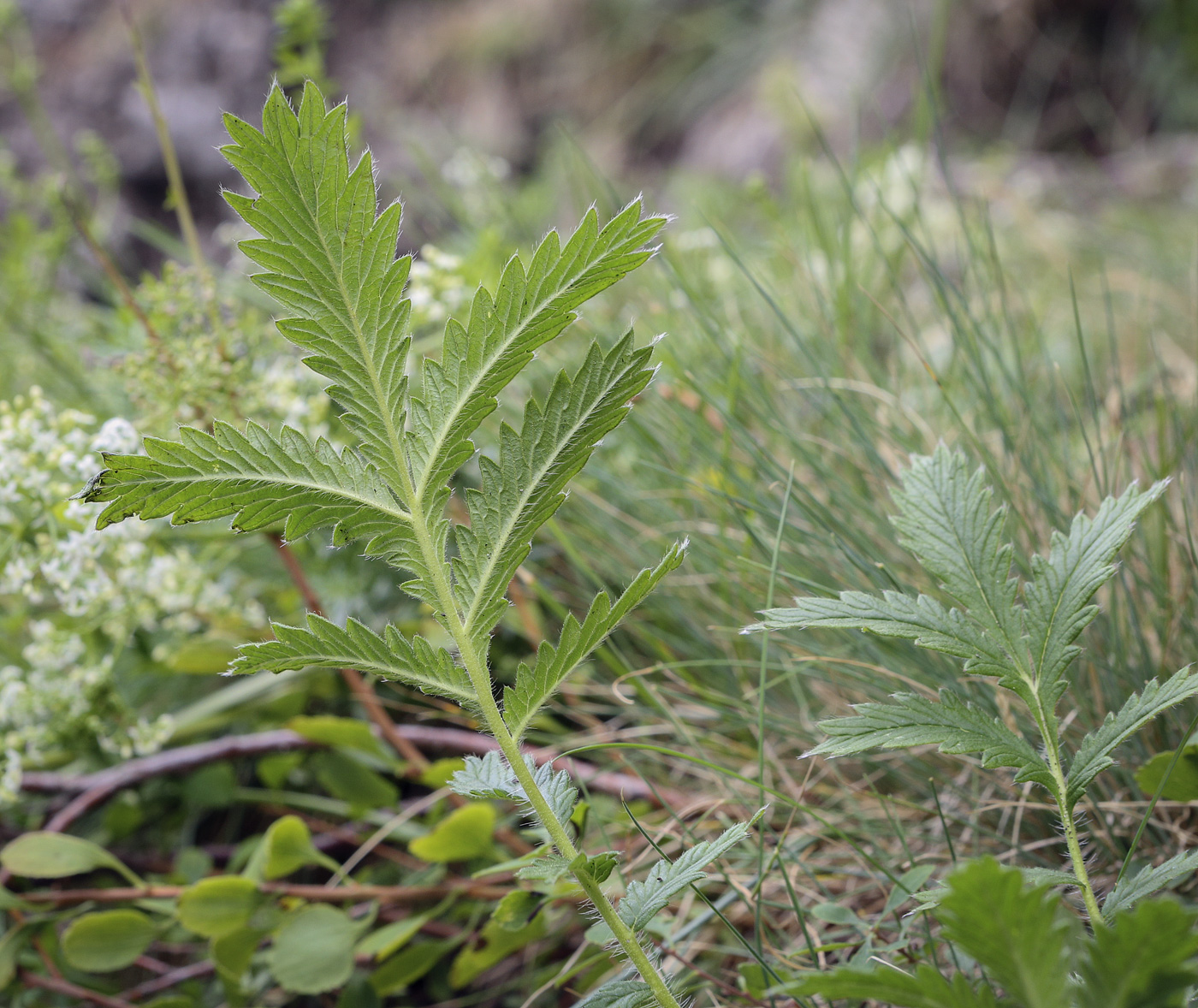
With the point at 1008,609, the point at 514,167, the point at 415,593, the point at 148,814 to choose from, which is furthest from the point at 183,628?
the point at 514,167

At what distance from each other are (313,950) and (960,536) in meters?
0.62

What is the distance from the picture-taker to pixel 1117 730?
0.45 meters

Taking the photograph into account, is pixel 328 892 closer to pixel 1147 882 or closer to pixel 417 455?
pixel 417 455

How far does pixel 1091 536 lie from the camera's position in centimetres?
49

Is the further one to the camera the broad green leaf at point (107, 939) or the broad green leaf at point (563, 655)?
the broad green leaf at point (107, 939)

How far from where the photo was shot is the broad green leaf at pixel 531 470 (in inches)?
17.7

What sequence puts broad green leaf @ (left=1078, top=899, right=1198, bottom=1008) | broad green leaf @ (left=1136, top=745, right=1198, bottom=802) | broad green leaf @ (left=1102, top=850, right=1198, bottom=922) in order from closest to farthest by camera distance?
broad green leaf @ (left=1078, top=899, right=1198, bottom=1008) < broad green leaf @ (left=1102, top=850, right=1198, bottom=922) < broad green leaf @ (left=1136, top=745, right=1198, bottom=802)

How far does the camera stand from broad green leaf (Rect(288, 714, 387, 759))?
2.68ft

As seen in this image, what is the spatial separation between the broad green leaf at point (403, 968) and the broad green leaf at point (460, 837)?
0.10 metres

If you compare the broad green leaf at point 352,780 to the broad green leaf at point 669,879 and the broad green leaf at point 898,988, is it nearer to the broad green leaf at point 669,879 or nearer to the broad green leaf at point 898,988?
the broad green leaf at point 669,879

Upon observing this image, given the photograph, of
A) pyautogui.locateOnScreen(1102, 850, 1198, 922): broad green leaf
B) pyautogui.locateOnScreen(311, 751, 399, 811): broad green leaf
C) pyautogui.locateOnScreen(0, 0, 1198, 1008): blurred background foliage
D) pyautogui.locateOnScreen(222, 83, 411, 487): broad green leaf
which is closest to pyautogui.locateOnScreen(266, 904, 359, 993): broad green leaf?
pyautogui.locateOnScreen(0, 0, 1198, 1008): blurred background foliage

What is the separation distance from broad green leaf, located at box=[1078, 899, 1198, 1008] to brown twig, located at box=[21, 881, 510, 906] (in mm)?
570

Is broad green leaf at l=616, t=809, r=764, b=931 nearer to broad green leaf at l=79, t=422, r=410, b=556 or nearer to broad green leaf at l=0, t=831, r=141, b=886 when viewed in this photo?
broad green leaf at l=79, t=422, r=410, b=556

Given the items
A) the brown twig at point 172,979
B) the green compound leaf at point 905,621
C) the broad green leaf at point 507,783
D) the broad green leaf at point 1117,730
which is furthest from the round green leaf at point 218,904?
the broad green leaf at point 1117,730
